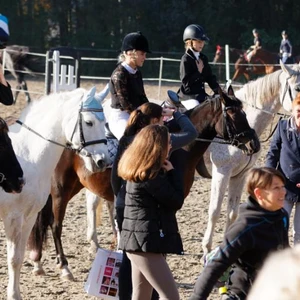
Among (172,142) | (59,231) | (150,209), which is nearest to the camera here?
(150,209)

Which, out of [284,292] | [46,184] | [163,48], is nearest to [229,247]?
[284,292]

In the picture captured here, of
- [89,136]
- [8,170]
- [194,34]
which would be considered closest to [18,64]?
[194,34]

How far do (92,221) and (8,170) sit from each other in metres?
2.62

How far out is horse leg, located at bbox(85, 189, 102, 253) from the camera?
7137 mm

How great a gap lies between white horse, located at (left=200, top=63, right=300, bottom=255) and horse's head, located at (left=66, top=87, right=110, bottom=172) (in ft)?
6.15

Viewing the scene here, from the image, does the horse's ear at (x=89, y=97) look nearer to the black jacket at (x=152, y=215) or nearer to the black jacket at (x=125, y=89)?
the black jacket at (x=125, y=89)

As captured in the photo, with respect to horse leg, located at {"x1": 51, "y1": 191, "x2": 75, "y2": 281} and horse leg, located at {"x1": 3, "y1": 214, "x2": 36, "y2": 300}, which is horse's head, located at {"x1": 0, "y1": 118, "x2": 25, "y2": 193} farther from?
horse leg, located at {"x1": 51, "y1": 191, "x2": 75, "y2": 281}

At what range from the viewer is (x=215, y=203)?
722cm

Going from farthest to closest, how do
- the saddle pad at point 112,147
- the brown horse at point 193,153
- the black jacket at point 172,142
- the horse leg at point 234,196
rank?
the horse leg at point 234,196, the brown horse at point 193,153, the saddle pad at point 112,147, the black jacket at point 172,142

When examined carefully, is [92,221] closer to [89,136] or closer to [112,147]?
[112,147]

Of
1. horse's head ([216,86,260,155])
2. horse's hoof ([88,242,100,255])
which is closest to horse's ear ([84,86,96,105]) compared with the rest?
horse's head ([216,86,260,155])

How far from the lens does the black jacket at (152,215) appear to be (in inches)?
148

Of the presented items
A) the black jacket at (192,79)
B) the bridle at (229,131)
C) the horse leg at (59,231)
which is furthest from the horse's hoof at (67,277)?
the black jacket at (192,79)

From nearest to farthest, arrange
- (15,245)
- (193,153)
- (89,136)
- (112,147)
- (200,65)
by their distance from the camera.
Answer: (15,245), (89,136), (112,147), (193,153), (200,65)
